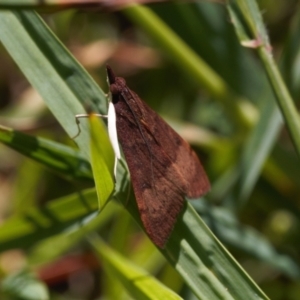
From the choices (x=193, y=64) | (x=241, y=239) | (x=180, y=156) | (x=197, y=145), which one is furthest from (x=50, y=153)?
(x=197, y=145)

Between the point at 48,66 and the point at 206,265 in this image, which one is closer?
the point at 206,265

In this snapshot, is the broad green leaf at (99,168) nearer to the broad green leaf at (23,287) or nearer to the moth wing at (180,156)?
the moth wing at (180,156)

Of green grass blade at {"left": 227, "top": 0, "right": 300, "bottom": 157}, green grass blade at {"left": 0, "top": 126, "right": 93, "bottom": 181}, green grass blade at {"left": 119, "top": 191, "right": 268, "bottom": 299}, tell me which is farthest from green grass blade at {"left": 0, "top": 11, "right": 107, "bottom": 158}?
green grass blade at {"left": 227, "top": 0, "right": 300, "bottom": 157}

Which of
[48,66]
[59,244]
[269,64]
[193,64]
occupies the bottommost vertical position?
A: [59,244]

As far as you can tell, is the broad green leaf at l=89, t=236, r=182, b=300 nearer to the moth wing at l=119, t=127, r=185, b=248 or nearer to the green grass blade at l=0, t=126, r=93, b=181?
the moth wing at l=119, t=127, r=185, b=248

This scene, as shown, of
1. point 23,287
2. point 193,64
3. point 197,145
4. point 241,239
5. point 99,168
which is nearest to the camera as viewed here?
point 99,168

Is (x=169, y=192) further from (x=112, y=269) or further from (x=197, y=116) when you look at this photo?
(x=197, y=116)

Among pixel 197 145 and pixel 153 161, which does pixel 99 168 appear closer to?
pixel 153 161
